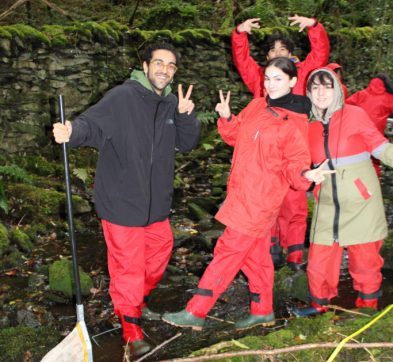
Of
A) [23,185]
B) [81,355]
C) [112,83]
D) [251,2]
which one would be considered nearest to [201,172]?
[112,83]

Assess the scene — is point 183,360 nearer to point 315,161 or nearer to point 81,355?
point 81,355

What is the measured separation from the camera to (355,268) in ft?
13.6

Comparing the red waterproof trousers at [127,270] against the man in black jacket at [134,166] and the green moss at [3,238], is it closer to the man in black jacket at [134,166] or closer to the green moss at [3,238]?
the man in black jacket at [134,166]

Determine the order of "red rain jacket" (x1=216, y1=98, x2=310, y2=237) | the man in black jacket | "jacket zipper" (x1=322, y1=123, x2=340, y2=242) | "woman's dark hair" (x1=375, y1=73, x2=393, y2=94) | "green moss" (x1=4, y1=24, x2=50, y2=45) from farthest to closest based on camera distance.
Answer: "green moss" (x1=4, y1=24, x2=50, y2=45)
"woman's dark hair" (x1=375, y1=73, x2=393, y2=94)
"jacket zipper" (x1=322, y1=123, x2=340, y2=242)
the man in black jacket
"red rain jacket" (x1=216, y1=98, x2=310, y2=237)

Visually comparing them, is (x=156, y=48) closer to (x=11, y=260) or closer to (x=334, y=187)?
(x=334, y=187)

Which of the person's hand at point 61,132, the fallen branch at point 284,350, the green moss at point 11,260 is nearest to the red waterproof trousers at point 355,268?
the fallen branch at point 284,350

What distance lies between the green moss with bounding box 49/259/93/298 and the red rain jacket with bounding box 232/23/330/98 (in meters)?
2.85

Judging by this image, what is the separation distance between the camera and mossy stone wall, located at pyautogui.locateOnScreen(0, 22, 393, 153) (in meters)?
8.34

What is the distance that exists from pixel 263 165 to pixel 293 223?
184 centimetres

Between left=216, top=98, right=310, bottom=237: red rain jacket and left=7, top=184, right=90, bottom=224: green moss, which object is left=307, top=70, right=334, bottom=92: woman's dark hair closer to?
left=216, top=98, right=310, bottom=237: red rain jacket

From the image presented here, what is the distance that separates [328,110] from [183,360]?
2447 millimetres

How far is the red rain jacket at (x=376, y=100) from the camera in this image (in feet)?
16.6

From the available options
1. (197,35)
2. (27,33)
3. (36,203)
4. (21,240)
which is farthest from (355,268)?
(197,35)

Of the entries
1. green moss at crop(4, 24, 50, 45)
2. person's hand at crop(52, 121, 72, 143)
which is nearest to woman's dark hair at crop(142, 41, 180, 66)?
person's hand at crop(52, 121, 72, 143)
